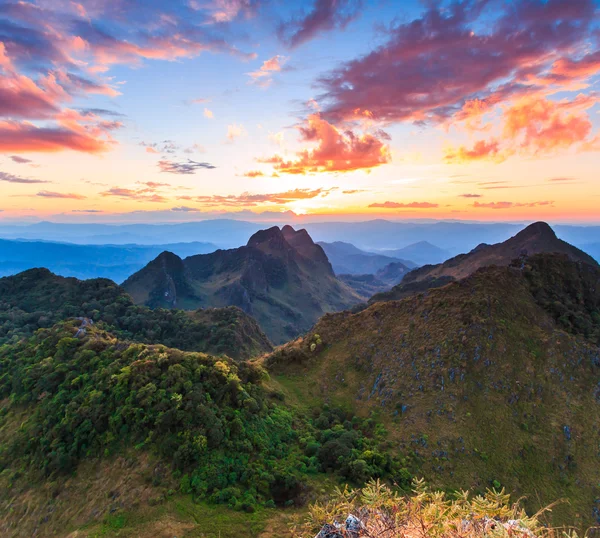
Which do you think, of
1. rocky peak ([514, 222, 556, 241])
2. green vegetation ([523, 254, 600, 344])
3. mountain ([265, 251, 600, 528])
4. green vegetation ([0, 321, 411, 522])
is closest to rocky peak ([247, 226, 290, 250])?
rocky peak ([514, 222, 556, 241])

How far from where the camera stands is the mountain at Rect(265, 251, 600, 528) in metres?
24.6

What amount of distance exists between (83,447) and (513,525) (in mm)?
26421

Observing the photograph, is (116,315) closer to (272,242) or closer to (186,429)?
(186,429)

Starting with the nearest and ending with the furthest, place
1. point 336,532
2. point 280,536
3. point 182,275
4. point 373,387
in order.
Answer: point 336,532 → point 280,536 → point 373,387 → point 182,275

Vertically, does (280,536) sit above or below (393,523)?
below

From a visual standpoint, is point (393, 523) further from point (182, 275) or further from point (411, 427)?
point (182, 275)

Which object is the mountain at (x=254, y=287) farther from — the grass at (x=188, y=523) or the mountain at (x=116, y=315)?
the grass at (x=188, y=523)

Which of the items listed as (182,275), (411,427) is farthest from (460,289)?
(182,275)

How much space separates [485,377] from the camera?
29.8 m

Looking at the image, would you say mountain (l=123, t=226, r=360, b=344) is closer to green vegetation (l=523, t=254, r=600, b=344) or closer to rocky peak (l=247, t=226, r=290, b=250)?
rocky peak (l=247, t=226, r=290, b=250)

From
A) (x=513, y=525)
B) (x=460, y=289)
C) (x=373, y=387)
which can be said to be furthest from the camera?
(x=460, y=289)

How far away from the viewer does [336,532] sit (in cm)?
895

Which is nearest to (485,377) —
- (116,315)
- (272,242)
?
(116,315)

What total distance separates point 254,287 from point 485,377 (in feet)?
414
